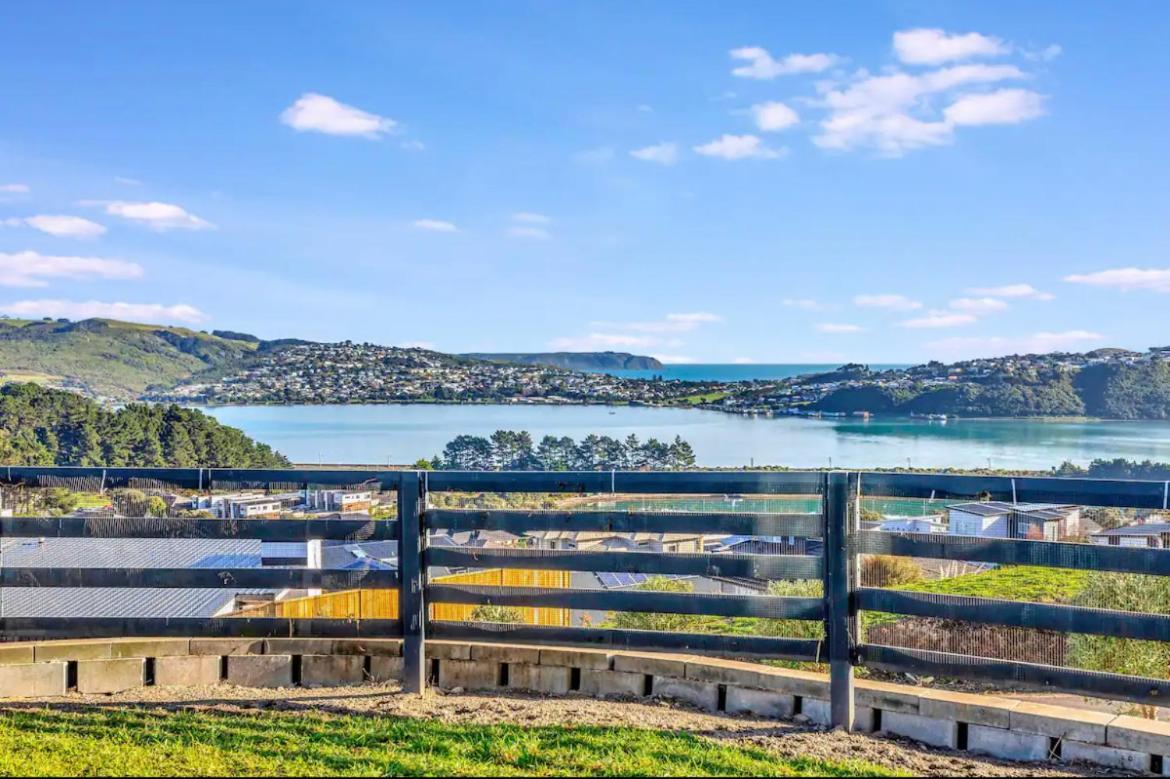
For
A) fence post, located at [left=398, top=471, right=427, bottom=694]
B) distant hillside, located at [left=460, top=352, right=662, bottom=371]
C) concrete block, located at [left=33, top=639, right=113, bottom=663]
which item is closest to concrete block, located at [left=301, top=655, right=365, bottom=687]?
fence post, located at [left=398, top=471, right=427, bottom=694]

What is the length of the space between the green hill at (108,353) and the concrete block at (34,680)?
100078 millimetres

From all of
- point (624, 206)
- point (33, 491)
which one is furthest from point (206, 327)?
point (33, 491)

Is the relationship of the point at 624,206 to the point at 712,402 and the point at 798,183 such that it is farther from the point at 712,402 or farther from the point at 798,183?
the point at 712,402

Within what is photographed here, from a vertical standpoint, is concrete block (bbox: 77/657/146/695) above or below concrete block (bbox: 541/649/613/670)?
below

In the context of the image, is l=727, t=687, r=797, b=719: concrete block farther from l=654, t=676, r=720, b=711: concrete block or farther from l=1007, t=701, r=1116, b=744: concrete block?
l=1007, t=701, r=1116, b=744: concrete block

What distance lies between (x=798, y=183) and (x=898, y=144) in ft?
24.2

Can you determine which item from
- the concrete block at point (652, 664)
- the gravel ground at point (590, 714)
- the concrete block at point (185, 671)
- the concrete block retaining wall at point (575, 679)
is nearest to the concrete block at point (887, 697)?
the concrete block retaining wall at point (575, 679)

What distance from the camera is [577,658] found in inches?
198

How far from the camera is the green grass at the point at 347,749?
146 inches

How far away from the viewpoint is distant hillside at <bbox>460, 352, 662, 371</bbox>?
156 metres

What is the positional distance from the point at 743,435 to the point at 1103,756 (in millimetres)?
85265

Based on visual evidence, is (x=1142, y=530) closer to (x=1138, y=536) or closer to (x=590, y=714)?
(x=1138, y=536)

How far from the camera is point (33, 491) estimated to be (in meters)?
5.35

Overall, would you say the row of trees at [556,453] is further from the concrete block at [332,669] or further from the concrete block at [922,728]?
the concrete block at [922,728]
